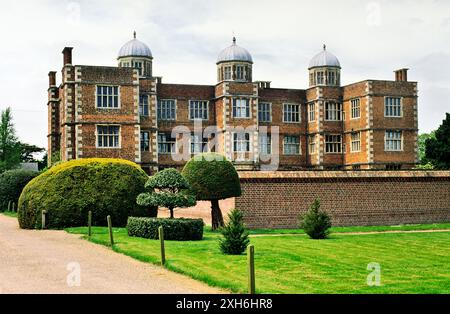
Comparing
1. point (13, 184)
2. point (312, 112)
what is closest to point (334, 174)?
point (13, 184)

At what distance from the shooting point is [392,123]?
5019 cm

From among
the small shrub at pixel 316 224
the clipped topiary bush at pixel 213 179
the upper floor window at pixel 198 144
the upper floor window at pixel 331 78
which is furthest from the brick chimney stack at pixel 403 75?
the small shrub at pixel 316 224

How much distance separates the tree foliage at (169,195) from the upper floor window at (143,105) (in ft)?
79.7

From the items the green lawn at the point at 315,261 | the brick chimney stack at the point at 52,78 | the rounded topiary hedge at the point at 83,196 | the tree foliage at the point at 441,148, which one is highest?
the brick chimney stack at the point at 52,78

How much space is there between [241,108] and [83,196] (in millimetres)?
24220

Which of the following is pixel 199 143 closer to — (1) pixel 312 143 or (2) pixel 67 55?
(1) pixel 312 143

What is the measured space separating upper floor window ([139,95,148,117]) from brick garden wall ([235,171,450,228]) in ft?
68.0

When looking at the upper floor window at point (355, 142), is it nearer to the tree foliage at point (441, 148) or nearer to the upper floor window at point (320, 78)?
the upper floor window at point (320, 78)

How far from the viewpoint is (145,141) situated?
4700 centimetres

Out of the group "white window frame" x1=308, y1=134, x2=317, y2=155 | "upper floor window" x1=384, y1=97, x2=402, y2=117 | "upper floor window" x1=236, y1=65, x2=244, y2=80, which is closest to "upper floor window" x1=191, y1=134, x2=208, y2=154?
"upper floor window" x1=236, y1=65, x2=244, y2=80

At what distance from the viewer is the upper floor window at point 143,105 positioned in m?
47.0

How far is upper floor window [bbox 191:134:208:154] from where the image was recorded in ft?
165

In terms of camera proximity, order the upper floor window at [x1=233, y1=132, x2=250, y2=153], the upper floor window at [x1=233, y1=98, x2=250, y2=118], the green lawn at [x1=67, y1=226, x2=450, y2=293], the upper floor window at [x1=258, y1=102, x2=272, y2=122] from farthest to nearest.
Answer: the upper floor window at [x1=258, y1=102, x2=272, y2=122]
the upper floor window at [x1=233, y1=98, x2=250, y2=118]
the upper floor window at [x1=233, y1=132, x2=250, y2=153]
the green lawn at [x1=67, y1=226, x2=450, y2=293]

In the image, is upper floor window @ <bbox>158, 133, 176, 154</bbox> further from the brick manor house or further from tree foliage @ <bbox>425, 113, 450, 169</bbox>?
tree foliage @ <bbox>425, 113, 450, 169</bbox>
